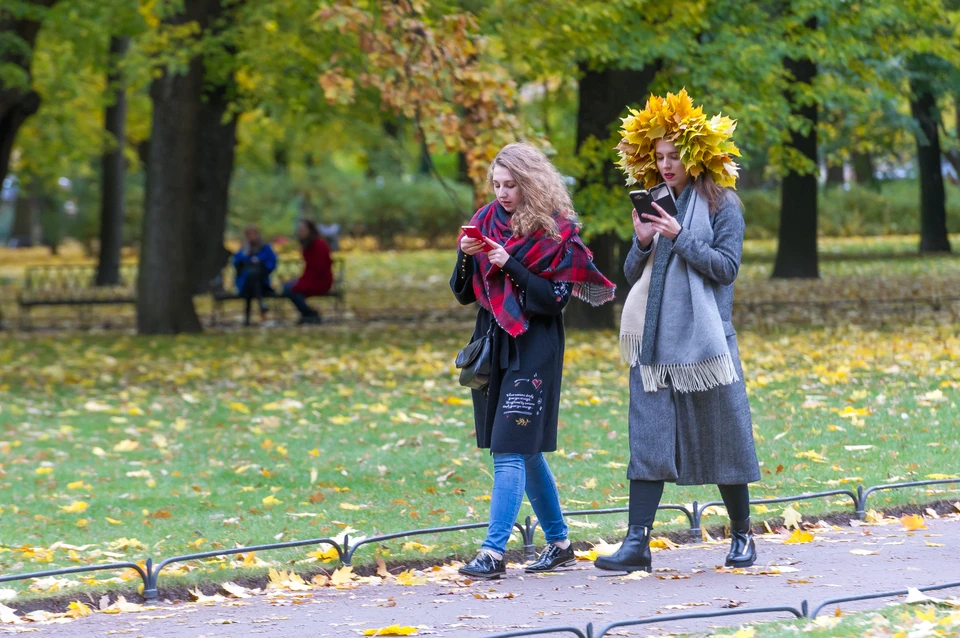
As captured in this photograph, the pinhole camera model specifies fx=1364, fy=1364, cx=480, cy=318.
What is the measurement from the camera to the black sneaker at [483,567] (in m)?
5.73

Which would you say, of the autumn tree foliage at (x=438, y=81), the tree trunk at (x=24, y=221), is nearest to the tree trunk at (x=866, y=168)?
the autumn tree foliage at (x=438, y=81)

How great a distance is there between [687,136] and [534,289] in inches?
35.1

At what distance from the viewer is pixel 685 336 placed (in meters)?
5.58

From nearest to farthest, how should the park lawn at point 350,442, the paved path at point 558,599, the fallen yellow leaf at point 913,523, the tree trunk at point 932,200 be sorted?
the paved path at point 558,599 < the fallen yellow leaf at point 913,523 < the park lawn at point 350,442 < the tree trunk at point 932,200

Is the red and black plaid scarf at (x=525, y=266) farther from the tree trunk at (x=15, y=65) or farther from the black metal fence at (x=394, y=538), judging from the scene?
the tree trunk at (x=15, y=65)

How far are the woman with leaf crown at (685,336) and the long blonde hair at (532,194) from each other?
38 centimetres

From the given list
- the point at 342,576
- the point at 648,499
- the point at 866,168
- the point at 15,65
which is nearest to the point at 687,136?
the point at 648,499

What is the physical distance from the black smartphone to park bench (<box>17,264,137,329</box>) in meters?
16.0

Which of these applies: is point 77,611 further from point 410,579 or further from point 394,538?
point 394,538

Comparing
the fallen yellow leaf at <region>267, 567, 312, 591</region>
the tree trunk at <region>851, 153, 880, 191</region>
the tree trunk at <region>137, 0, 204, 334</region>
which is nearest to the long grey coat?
the fallen yellow leaf at <region>267, 567, 312, 591</region>

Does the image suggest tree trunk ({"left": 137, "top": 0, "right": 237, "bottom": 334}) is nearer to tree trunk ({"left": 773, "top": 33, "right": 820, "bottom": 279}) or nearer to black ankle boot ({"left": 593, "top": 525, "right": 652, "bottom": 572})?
tree trunk ({"left": 773, "top": 33, "right": 820, "bottom": 279})

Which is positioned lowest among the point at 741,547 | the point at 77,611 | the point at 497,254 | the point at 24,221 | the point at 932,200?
the point at 77,611

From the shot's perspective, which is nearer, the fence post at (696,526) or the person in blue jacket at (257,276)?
the fence post at (696,526)

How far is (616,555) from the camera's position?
5.68 meters
